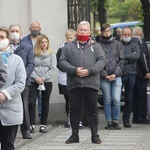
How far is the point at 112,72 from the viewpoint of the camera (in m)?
13.1

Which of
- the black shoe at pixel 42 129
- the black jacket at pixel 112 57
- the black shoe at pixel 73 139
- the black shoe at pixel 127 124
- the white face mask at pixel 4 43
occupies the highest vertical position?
the white face mask at pixel 4 43

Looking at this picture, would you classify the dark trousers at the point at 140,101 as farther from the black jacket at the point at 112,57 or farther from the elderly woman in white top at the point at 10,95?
the elderly woman in white top at the point at 10,95

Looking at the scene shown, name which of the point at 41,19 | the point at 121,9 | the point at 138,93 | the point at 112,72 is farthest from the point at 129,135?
the point at 121,9

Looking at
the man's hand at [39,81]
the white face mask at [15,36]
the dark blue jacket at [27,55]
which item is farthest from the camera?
the man's hand at [39,81]

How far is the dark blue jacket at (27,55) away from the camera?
38.9 ft

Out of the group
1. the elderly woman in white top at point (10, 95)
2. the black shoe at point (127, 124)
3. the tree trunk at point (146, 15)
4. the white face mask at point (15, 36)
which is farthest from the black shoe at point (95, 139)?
the tree trunk at point (146, 15)

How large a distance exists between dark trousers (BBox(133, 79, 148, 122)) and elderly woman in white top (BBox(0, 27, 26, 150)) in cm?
625

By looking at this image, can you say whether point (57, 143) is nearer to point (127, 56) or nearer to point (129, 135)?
point (129, 135)

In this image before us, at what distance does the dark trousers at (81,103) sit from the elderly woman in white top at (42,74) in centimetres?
159

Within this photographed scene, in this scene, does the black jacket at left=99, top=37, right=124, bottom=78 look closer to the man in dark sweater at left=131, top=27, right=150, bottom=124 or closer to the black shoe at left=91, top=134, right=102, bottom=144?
the man in dark sweater at left=131, top=27, right=150, bottom=124

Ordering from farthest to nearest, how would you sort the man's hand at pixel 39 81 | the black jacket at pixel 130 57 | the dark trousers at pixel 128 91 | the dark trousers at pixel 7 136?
the dark trousers at pixel 128 91 → the black jacket at pixel 130 57 → the man's hand at pixel 39 81 → the dark trousers at pixel 7 136

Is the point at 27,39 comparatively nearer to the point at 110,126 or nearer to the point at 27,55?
the point at 27,55

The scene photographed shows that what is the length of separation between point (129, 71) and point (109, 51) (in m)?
0.85

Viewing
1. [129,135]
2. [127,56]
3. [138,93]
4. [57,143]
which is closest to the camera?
[57,143]
